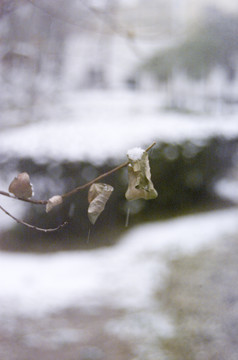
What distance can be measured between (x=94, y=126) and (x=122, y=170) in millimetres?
267

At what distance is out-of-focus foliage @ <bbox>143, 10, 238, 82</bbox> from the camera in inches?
66.9

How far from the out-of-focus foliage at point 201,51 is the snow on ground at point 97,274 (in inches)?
29.2

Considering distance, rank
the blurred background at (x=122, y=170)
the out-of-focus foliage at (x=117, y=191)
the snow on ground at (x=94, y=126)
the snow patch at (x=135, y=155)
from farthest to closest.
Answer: the snow on ground at (x=94, y=126) < the out-of-focus foliage at (x=117, y=191) < the blurred background at (x=122, y=170) < the snow patch at (x=135, y=155)

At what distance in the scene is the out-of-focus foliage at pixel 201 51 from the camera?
1.70 m

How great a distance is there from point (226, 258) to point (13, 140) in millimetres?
1007

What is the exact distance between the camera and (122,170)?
5.06 feet

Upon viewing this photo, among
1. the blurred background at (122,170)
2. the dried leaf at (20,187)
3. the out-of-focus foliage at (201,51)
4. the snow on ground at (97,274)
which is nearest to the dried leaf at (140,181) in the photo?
the dried leaf at (20,187)

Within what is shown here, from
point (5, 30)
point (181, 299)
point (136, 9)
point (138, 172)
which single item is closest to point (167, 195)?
point (181, 299)

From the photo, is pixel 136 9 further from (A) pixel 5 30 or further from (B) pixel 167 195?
(B) pixel 167 195

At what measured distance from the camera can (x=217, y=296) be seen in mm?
1277

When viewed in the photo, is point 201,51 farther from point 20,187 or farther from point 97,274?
point 20,187

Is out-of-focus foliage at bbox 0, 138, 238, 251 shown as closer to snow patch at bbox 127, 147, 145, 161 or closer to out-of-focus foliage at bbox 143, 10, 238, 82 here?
out-of-focus foliage at bbox 143, 10, 238, 82

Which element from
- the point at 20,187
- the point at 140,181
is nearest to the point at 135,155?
the point at 140,181

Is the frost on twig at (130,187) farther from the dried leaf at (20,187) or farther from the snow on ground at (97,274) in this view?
the snow on ground at (97,274)
